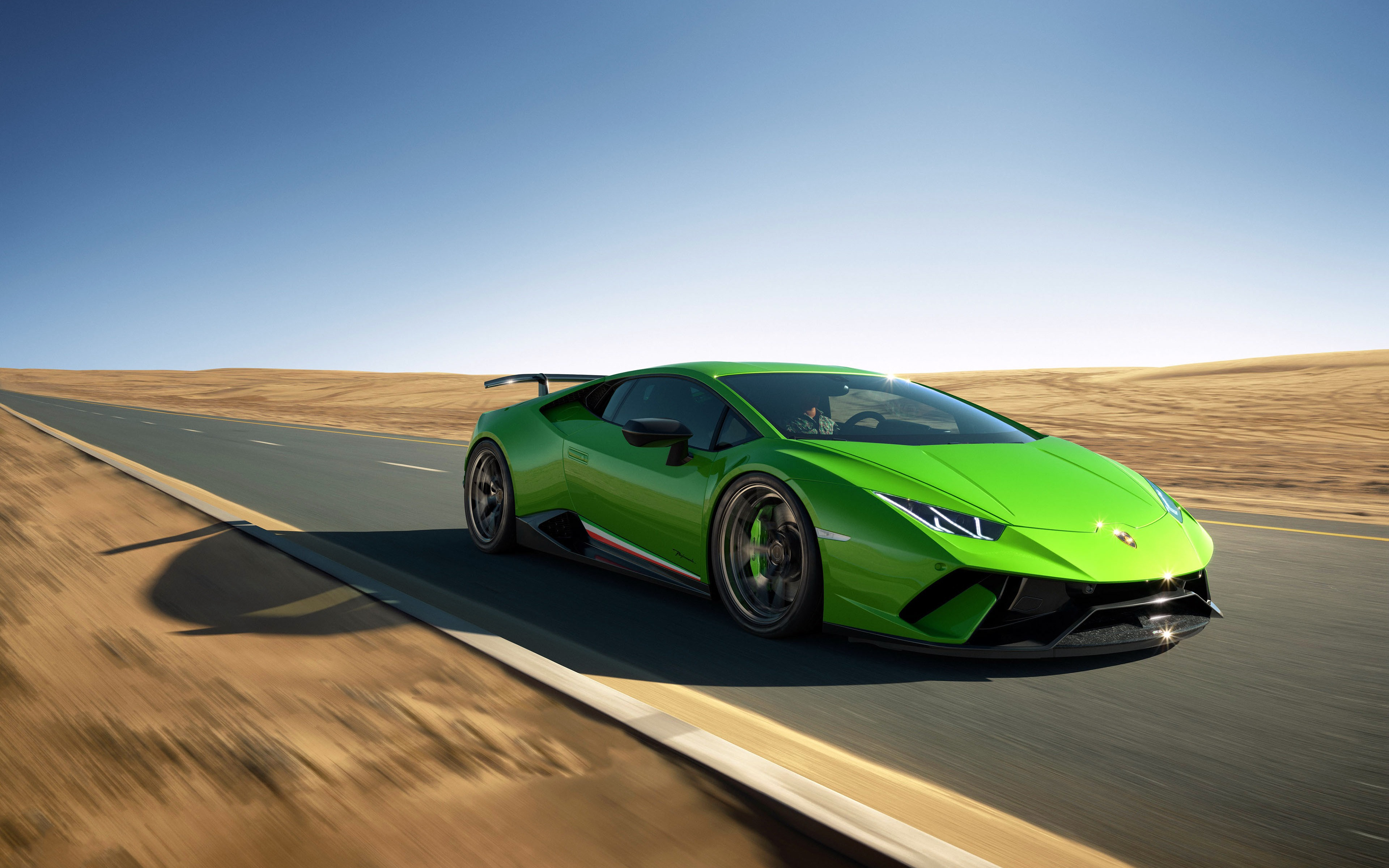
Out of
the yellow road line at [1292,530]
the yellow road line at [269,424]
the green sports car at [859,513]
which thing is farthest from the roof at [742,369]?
the yellow road line at [269,424]

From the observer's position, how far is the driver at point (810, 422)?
4469 millimetres

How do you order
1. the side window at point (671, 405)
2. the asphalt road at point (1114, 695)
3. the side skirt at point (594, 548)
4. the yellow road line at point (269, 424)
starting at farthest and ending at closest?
the yellow road line at point (269, 424), the side window at point (671, 405), the side skirt at point (594, 548), the asphalt road at point (1114, 695)

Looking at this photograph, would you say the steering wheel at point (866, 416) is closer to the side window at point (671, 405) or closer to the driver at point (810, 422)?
the driver at point (810, 422)

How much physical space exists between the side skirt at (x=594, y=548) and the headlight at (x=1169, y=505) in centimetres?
215

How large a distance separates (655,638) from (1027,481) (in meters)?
1.81

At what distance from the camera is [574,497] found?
210 inches

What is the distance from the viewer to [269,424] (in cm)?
2503

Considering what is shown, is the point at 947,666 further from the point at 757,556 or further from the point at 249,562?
the point at 249,562

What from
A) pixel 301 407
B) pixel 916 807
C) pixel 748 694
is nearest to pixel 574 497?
pixel 748 694

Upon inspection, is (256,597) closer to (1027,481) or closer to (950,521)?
(950,521)

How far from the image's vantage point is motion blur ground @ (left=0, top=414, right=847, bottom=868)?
2080 mm

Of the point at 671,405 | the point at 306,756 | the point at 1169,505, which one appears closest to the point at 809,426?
the point at 671,405

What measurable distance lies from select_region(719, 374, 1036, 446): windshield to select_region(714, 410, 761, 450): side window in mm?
112

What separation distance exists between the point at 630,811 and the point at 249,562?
3.72m
